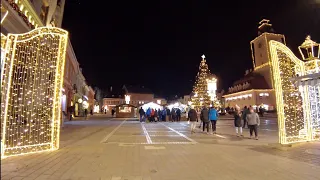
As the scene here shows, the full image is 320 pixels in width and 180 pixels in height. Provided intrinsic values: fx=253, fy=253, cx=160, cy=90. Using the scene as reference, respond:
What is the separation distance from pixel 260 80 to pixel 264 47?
9.45 meters

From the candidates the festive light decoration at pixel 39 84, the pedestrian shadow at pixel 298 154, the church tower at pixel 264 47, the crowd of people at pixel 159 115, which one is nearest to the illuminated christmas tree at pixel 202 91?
the crowd of people at pixel 159 115

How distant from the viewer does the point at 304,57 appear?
1360cm

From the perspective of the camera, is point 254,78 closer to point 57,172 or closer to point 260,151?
point 260,151

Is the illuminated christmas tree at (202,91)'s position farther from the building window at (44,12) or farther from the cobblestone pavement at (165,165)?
the cobblestone pavement at (165,165)

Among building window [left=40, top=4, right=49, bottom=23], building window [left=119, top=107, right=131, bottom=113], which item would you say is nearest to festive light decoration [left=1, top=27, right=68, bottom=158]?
building window [left=40, top=4, right=49, bottom=23]

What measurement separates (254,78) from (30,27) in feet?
214

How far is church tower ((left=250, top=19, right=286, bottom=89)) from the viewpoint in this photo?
7019cm

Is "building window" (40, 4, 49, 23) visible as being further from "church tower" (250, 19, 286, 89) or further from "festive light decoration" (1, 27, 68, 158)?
"church tower" (250, 19, 286, 89)

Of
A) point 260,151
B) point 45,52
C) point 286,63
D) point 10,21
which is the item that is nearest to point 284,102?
point 286,63

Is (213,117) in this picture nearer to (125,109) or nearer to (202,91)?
(202,91)

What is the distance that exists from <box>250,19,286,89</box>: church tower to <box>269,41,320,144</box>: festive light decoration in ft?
200

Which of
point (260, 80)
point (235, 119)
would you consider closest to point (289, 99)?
point (235, 119)

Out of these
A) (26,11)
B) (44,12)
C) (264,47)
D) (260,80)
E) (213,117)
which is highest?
(264,47)

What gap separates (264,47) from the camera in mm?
71750
